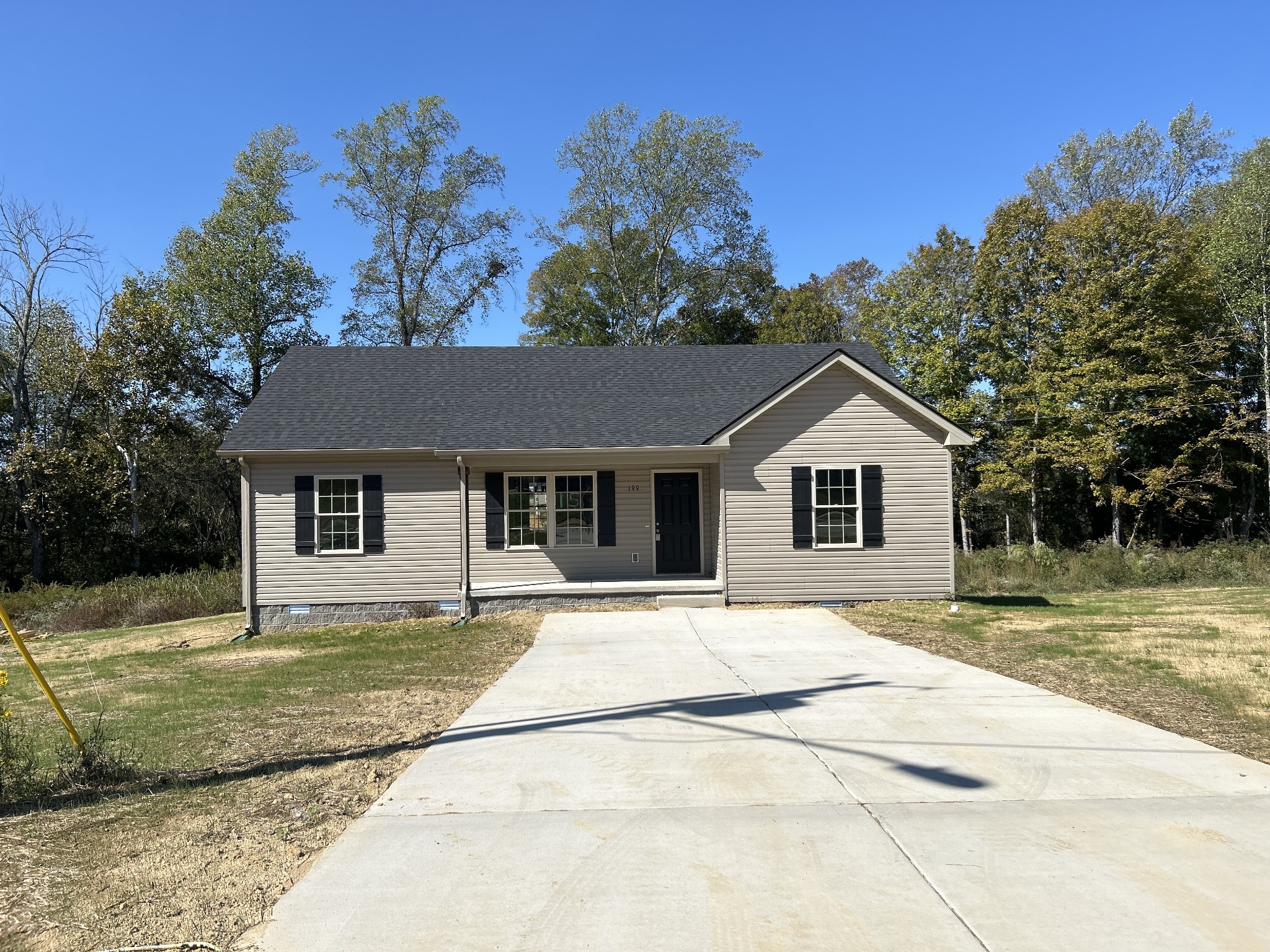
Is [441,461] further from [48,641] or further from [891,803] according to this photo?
[891,803]

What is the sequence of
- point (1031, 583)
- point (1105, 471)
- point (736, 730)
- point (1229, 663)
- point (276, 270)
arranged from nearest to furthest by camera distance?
point (736, 730)
point (1229, 663)
point (1031, 583)
point (1105, 471)
point (276, 270)

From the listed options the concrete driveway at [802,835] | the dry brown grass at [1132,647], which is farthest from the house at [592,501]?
the concrete driveway at [802,835]

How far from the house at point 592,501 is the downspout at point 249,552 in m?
0.03

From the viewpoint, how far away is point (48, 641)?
15172mm

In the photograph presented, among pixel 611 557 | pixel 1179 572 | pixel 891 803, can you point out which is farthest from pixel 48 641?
pixel 1179 572

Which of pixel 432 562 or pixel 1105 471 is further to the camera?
pixel 1105 471

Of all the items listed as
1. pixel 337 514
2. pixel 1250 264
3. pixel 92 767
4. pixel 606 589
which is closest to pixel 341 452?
pixel 337 514

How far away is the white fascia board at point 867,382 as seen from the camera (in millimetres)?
14250

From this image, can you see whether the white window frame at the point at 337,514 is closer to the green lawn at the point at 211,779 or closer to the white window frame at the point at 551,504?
the white window frame at the point at 551,504

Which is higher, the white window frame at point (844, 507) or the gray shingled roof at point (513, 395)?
the gray shingled roof at point (513, 395)

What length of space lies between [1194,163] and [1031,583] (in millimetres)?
20595

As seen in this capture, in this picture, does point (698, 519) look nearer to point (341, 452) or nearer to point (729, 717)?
point (341, 452)

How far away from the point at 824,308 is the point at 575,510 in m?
21.2

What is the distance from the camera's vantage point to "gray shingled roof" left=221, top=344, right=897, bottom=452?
49.2 ft
